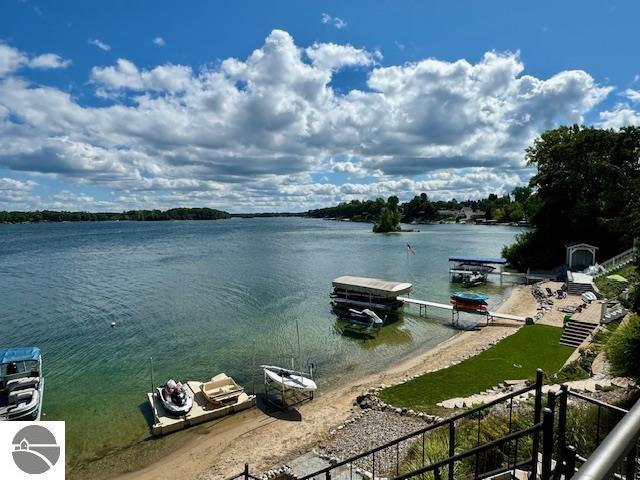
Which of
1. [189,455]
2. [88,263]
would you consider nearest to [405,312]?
[189,455]

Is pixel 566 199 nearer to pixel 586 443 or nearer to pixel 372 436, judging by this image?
pixel 372 436

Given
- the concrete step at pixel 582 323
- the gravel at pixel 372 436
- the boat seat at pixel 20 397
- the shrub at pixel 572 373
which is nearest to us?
the gravel at pixel 372 436

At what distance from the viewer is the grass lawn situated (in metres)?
17.4

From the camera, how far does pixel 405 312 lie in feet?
118

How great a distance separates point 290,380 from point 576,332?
15877 millimetres

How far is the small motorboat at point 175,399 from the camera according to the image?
1831cm

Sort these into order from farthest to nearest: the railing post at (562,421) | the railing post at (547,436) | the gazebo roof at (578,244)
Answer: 1. the gazebo roof at (578,244)
2. the railing post at (562,421)
3. the railing post at (547,436)

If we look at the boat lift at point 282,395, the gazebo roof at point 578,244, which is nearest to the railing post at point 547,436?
the boat lift at point 282,395

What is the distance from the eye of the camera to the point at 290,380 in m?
20.2

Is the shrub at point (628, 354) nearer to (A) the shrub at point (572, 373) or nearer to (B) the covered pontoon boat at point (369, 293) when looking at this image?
(A) the shrub at point (572, 373)

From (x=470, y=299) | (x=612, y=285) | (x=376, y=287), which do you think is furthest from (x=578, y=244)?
(x=376, y=287)

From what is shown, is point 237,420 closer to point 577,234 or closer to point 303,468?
point 303,468

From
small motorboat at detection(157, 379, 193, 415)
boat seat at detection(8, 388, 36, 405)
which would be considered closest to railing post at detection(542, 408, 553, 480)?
small motorboat at detection(157, 379, 193, 415)

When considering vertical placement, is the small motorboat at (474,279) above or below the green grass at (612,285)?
below
